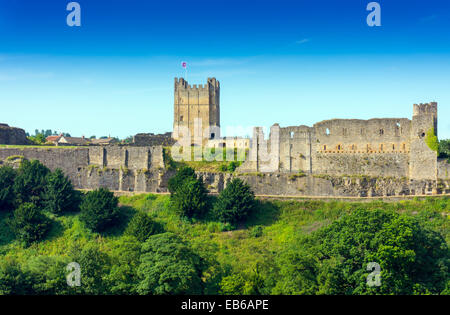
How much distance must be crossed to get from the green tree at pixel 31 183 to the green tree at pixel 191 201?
12.1m

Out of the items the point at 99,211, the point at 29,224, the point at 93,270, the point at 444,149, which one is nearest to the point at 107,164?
the point at 99,211

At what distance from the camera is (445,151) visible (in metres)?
42.1

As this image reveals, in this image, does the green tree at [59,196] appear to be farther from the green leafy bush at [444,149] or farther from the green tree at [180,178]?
the green leafy bush at [444,149]

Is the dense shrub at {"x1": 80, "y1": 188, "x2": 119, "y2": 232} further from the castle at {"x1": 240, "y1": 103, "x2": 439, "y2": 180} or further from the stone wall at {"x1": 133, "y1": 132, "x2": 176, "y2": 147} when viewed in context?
the castle at {"x1": 240, "y1": 103, "x2": 439, "y2": 180}

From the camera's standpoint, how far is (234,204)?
40.5 meters

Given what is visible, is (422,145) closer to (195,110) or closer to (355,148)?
(355,148)

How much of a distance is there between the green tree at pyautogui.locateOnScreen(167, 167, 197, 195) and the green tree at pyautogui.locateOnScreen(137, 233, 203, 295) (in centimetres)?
1191

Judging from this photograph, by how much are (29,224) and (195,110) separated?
76.5 ft

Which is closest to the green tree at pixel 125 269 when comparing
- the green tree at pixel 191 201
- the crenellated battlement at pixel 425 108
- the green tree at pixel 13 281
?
the green tree at pixel 13 281

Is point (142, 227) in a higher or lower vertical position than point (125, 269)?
higher

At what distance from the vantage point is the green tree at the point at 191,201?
135ft

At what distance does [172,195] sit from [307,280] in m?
17.9
